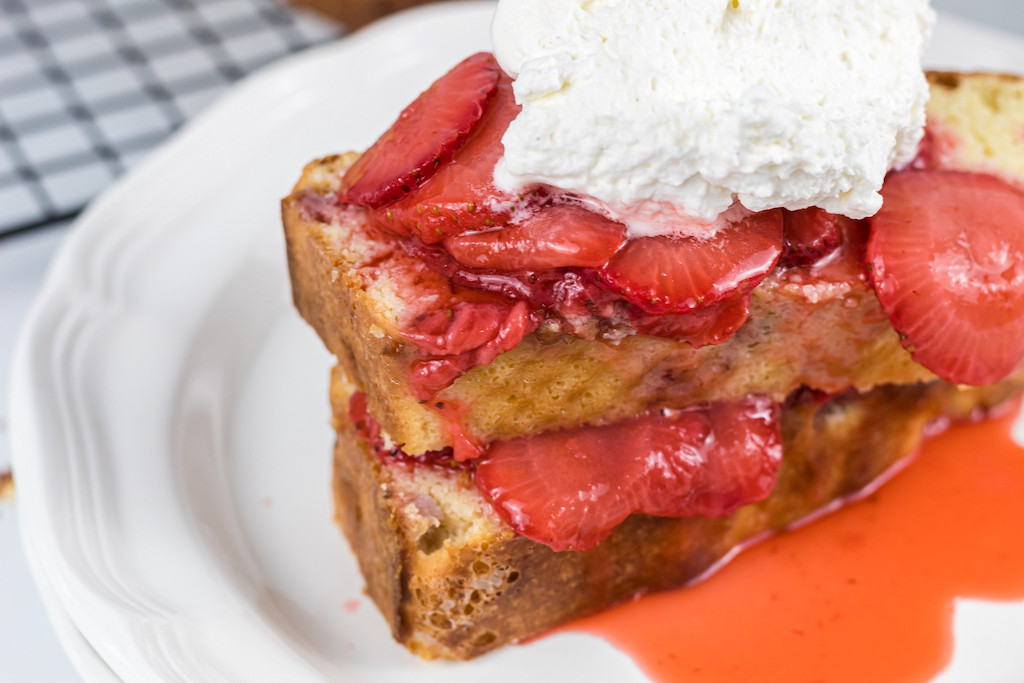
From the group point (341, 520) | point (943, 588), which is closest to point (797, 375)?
point (943, 588)

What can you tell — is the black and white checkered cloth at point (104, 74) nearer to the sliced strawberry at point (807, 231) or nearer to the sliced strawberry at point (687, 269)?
the sliced strawberry at point (687, 269)

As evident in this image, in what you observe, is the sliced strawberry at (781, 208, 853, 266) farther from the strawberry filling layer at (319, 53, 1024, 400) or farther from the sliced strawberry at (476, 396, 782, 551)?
the sliced strawberry at (476, 396, 782, 551)

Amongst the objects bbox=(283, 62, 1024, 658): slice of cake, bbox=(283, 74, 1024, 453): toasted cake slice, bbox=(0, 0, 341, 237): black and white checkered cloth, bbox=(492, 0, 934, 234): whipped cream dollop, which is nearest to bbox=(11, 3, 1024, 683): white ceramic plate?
bbox=(283, 62, 1024, 658): slice of cake

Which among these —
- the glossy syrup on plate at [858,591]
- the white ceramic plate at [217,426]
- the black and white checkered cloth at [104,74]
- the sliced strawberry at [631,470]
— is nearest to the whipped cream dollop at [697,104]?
the sliced strawberry at [631,470]

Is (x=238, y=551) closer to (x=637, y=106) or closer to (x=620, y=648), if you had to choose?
(x=620, y=648)

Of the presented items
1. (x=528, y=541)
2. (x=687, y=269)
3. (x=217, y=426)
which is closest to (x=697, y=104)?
(x=687, y=269)

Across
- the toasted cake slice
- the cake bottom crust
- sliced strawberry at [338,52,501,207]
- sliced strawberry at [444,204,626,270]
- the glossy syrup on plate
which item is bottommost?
the glossy syrup on plate

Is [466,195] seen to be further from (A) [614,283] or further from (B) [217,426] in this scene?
(B) [217,426]
